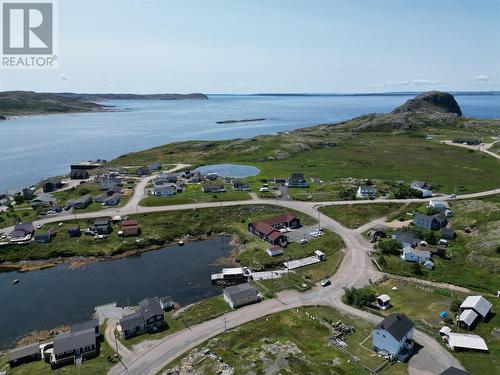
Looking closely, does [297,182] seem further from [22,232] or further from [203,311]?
[22,232]

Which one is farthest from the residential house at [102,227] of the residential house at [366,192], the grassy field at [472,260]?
the residential house at [366,192]

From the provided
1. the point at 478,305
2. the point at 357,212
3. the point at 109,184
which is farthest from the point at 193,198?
the point at 478,305

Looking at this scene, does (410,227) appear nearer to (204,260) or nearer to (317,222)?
(317,222)

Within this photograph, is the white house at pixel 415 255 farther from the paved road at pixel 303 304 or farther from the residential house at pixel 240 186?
the residential house at pixel 240 186

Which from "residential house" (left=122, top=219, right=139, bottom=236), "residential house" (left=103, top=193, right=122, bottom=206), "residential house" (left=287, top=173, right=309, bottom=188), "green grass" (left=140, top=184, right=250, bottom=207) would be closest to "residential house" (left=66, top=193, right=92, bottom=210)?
"residential house" (left=103, top=193, right=122, bottom=206)

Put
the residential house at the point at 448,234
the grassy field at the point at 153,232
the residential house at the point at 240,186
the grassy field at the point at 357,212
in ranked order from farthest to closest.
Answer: the residential house at the point at 240,186 → the grassy field at the point at 357,212 → the grassy field at the point at 153,232 → the residential house at the point at 448,234

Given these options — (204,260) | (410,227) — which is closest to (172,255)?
(204,260)
